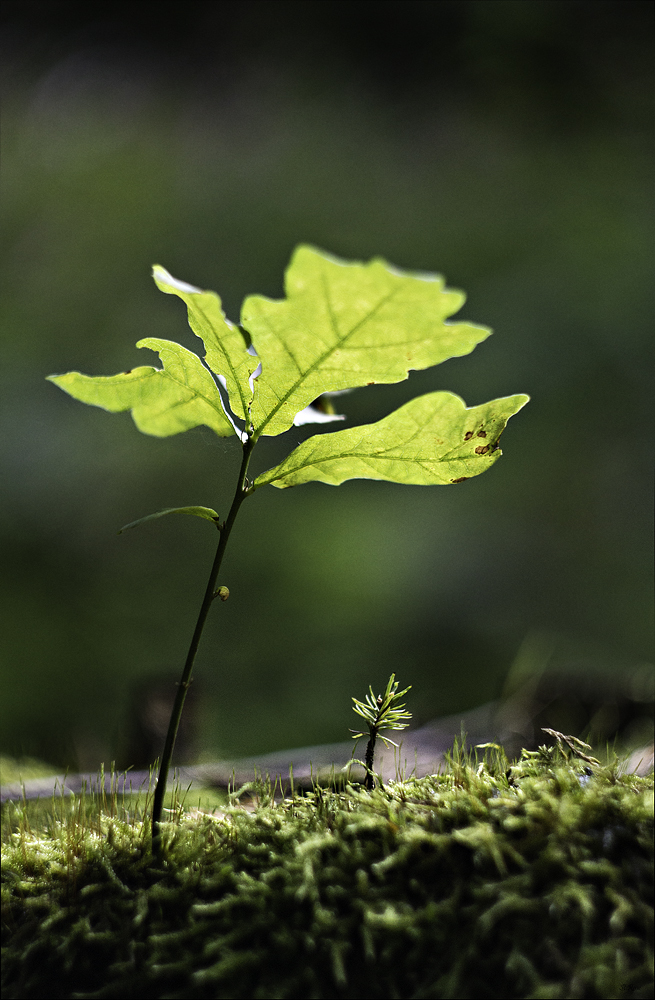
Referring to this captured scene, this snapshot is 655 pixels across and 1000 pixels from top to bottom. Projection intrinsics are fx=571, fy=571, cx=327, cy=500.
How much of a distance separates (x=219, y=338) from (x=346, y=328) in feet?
0.44

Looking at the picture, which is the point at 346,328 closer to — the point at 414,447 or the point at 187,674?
the point at 414,447

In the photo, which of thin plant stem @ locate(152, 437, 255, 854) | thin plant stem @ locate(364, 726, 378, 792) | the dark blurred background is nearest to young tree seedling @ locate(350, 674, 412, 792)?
thin plant stem @ locate(364, 726, 378, 792)

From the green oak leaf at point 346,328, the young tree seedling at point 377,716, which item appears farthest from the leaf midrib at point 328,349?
the young tree seedling at point 377,716

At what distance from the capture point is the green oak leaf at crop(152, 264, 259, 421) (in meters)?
0.49

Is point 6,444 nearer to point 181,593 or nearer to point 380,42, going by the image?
point 181,593

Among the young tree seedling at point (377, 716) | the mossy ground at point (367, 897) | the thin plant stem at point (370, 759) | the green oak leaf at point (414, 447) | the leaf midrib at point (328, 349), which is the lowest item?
the mossy ground at point (367, 897)

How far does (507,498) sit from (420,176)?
9.13 ft

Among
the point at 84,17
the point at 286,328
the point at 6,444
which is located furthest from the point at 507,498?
the point at 84,17

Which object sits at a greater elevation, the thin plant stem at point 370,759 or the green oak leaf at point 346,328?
the green oak leaf at point 346,328

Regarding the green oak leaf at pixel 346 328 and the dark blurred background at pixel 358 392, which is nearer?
the green oak leaf at pixel 346 328

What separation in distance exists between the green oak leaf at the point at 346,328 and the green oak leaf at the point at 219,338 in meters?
0.03

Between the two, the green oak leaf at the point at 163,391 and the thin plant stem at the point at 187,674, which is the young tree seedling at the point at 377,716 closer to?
the thin plant stem at the point at 187,674

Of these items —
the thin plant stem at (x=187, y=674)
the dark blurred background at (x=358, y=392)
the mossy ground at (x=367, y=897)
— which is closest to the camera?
the mossy ground at (x=367, y=897)

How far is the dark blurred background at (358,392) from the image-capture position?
13.2 feet
